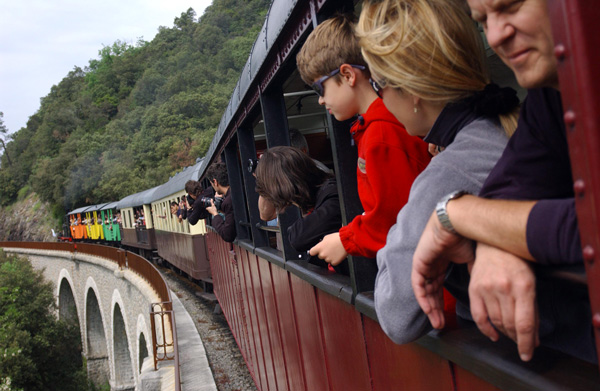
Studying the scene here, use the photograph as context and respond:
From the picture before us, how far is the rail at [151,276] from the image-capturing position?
11523 millimetres

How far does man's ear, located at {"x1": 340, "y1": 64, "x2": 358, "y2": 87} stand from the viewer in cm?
208

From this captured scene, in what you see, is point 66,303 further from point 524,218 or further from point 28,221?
point 28,221

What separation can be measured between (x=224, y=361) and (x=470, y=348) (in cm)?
1037

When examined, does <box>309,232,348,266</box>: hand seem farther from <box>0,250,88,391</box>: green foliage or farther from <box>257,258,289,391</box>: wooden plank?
<box>0,250,88,391</box>: green foliage

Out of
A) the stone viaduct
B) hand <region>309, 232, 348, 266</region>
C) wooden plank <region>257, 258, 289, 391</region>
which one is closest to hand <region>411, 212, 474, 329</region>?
hand <region>309, 232, 348, 266</region>

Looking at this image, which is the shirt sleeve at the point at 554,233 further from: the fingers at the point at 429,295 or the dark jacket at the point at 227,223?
the dark jacket at the point at 227,223

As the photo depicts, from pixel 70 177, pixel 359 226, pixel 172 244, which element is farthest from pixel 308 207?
pixel 70 177

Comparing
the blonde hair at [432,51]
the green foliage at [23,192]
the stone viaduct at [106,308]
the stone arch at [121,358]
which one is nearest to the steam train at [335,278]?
the blonde hair at [432,51]

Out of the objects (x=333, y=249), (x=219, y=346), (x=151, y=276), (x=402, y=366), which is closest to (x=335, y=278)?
(x=333, y=249)

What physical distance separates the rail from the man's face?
7736 mm

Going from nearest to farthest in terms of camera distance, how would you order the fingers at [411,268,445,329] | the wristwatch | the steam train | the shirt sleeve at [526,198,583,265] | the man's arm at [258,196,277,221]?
the steam train, the shirt sleeve at [526,198,583,265], the wristwatch, the fingers at [411,268,445,329], the man's arm at [258,196,277,221]

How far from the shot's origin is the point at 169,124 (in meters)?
67.9

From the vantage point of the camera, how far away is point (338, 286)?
273 cm

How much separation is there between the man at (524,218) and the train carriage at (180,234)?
41.6 feet
